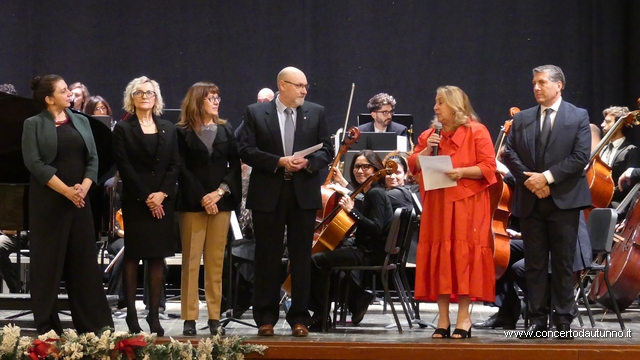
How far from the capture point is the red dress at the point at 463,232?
497cm

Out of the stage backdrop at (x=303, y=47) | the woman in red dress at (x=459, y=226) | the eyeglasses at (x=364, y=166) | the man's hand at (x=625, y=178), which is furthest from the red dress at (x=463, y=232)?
the stage backdrop at (x=303, y=47)

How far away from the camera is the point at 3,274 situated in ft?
23.1

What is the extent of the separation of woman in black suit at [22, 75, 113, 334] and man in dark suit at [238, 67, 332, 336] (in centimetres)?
90

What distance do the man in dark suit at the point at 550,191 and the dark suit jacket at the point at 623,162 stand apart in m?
2.40

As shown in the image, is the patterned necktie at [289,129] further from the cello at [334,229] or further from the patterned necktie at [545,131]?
the patterned necktie at [545,131]

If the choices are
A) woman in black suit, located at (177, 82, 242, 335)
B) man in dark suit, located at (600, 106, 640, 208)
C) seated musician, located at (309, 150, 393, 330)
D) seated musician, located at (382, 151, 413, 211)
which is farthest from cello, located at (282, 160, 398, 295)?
man in dark suit, located at (600, 106, 640, 208)

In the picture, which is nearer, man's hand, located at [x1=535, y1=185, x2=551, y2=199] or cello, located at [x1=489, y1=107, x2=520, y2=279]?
man's hand, located at [x1=535, y1=185, x2=551, y2=199]

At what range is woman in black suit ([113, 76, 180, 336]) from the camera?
5.04 metres

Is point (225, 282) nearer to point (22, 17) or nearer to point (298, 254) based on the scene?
point (298, 254)

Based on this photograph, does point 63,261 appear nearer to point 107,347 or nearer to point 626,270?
point 107,347

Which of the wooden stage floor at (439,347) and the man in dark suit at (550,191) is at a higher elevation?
the man in dark suit at (550,191)

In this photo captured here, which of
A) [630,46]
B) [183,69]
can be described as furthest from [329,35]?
[630,46]

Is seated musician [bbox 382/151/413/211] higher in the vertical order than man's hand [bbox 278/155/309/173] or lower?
lower

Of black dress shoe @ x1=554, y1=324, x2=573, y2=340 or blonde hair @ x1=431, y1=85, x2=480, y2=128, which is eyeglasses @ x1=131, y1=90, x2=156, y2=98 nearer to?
blonde hair @ x1=431, y1=85, x2=480, y2=128
